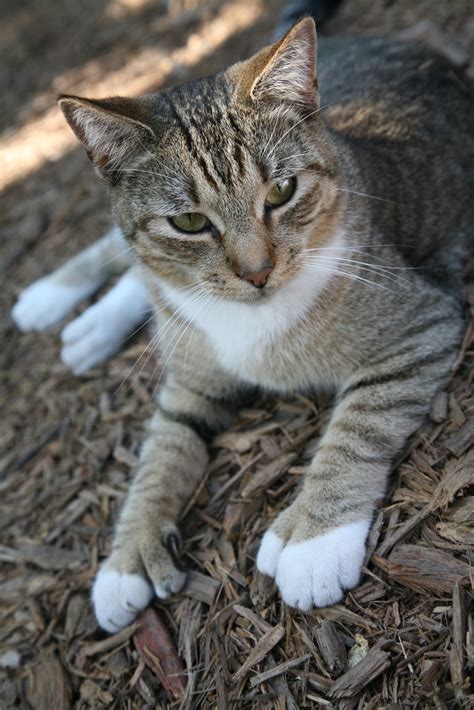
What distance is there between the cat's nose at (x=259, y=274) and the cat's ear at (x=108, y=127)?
62 centimetres

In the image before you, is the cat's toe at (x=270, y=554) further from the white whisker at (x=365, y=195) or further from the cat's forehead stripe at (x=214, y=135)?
the white whisker at (x=365, y=195)

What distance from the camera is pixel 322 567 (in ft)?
7.69

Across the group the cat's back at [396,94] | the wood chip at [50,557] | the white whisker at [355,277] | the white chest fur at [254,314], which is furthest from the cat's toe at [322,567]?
the cat's back at [396,94]

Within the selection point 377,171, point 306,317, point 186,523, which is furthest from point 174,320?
point 377,171

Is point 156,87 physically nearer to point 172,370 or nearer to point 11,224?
point 11,224

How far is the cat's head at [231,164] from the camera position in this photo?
7.97ft

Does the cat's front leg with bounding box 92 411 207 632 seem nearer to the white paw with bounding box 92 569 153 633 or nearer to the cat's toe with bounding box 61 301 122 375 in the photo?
the white paw with bounding box 92 569 153 633

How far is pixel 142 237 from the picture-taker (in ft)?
9.00

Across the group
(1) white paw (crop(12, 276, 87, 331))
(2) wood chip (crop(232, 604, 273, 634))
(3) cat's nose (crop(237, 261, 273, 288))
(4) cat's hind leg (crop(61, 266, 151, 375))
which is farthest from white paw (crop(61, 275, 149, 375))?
(2) wood chip (crop(232, 604, 273, 634))

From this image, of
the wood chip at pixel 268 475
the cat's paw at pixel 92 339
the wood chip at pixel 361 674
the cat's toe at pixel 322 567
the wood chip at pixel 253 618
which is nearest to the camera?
the wood chip at pixel 361 674

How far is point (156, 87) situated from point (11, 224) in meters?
1.71

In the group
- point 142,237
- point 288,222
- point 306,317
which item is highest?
point 142,237

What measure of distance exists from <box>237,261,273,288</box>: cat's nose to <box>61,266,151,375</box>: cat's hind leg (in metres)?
1.54

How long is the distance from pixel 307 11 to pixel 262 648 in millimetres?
4258
